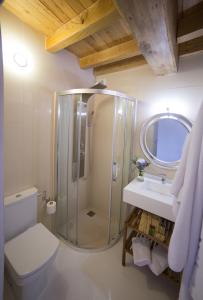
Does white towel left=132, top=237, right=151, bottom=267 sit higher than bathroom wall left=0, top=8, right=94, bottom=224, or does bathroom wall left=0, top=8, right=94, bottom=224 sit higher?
bathroom wall left=0, top=8, right=94, bottom=224

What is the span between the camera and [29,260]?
3.59 ft

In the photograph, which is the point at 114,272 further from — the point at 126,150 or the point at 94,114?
the point at 94,114

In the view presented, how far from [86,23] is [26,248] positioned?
6.43 feet

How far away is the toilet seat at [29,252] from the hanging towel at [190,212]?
3.15 ft

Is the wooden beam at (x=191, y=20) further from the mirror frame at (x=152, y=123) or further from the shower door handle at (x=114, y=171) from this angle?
the shower door handle at (x=114, y=171)

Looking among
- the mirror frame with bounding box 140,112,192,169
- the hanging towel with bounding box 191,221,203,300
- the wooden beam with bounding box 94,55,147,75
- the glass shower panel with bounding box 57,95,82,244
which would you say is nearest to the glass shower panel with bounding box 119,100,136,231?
the mirror frame with bounding box 140,112,192,169

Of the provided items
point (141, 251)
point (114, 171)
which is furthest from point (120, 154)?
point (141, 251)

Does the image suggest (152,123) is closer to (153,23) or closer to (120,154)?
(120,154)

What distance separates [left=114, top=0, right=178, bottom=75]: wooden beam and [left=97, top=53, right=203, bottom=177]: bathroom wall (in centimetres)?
37

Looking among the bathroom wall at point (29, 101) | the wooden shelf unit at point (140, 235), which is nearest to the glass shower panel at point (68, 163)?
the bathroom wall at point (29, 101)

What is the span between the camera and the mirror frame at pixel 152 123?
1633 millimetres

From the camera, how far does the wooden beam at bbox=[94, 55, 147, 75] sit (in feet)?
5.83

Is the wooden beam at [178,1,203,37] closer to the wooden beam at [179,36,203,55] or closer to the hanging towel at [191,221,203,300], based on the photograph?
the wooden beam at [179,36,203,55]

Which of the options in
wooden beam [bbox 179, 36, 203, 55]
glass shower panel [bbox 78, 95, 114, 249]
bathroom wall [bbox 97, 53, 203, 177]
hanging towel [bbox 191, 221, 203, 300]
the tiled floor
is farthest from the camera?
glass shower panel [bbox 78, 95, 114, 249]
